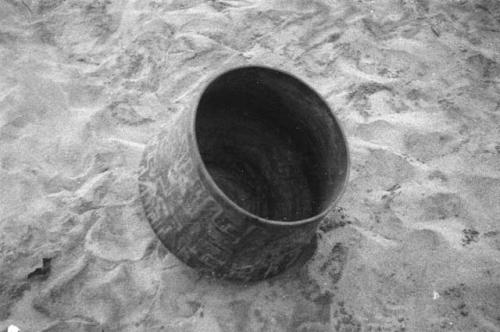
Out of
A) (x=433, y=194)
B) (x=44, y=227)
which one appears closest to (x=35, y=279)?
(x=44, y=227)

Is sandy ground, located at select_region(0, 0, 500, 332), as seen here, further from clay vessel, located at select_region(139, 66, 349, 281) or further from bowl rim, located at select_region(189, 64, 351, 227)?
bowl rim, located at select_region(189, 64, 351, 227)

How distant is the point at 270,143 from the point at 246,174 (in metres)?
0.23

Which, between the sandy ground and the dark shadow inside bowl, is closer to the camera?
the sandy ground

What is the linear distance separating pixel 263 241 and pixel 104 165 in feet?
3.26

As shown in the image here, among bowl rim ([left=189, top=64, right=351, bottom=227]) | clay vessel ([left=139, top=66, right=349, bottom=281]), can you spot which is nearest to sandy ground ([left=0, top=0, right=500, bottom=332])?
clay vessel ([left=139, top=66, right=349, bottom=281])

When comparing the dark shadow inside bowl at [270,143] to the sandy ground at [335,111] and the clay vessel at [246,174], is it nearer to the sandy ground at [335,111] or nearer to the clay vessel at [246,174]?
the clay vessel at [246,174]

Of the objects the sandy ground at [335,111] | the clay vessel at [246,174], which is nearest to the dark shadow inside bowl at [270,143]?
the clay vessel at [246,174]

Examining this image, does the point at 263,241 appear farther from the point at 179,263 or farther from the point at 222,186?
the point at 222,186

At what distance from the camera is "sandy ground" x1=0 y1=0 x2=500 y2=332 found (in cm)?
200

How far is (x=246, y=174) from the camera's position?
2600 mm

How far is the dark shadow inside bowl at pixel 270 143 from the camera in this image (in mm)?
2154

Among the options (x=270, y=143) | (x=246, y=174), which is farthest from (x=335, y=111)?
A: (x=246, y=174)

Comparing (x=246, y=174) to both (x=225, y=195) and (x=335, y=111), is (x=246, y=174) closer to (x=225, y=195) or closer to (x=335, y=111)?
(x=335, y=111)

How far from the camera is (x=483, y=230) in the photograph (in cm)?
229
